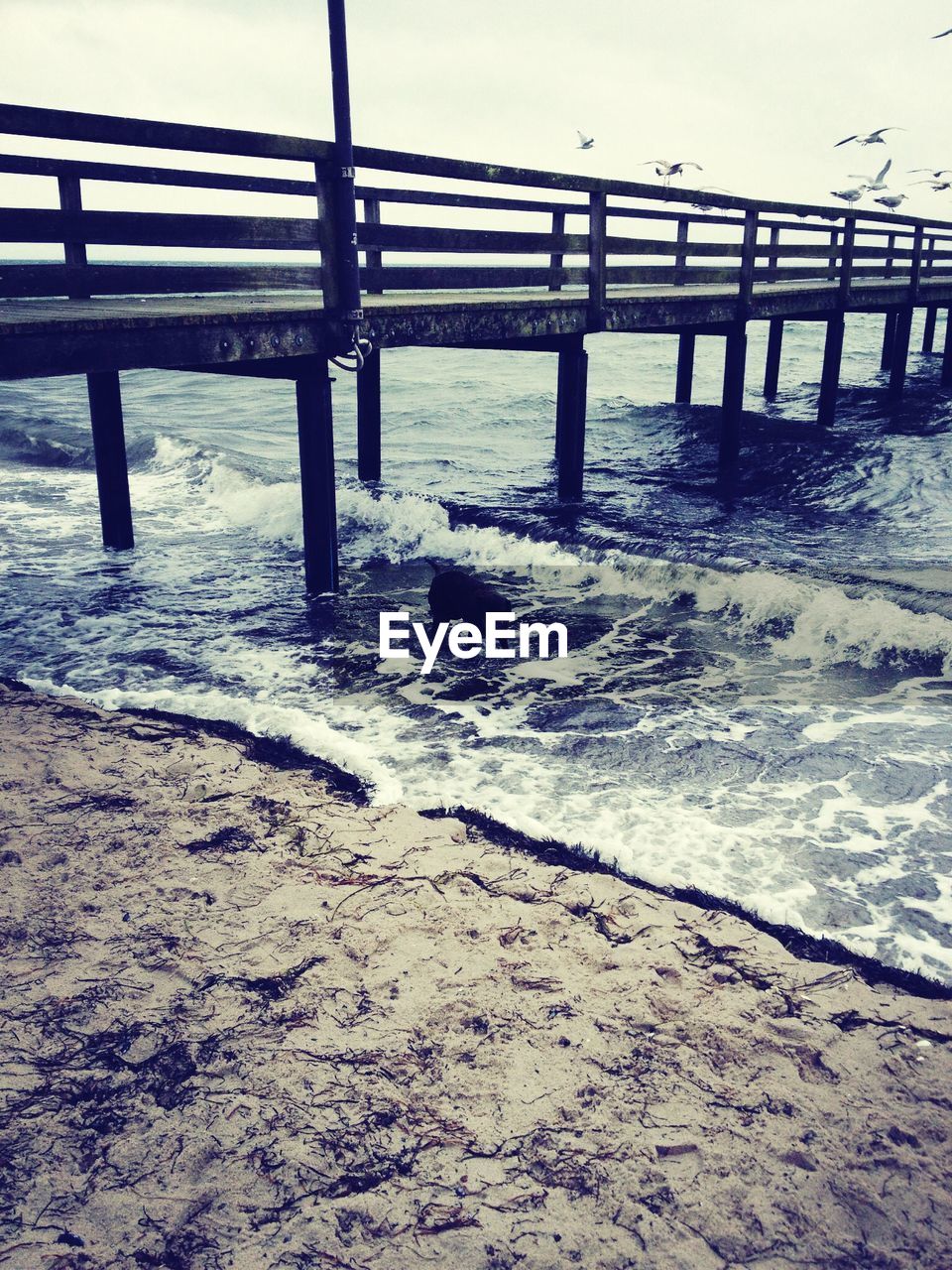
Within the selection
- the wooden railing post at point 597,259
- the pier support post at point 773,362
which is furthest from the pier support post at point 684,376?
the wooden railing post at point 597,259

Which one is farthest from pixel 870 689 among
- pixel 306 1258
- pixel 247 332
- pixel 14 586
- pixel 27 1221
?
pixel 14 586

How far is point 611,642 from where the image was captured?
289 inches

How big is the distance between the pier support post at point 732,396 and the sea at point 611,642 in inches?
14.3

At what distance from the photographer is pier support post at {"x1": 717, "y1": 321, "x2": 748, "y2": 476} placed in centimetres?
1248

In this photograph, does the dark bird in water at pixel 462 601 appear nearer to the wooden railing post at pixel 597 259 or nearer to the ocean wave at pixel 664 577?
the ocean wave at pixel 664 577

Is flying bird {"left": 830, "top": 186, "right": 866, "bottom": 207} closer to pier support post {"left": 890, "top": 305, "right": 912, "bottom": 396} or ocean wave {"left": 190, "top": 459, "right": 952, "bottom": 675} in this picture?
pier support post {"left": 890, "top": 305, "right": 912, "bottom": 396}

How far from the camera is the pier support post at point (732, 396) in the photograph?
12.5m

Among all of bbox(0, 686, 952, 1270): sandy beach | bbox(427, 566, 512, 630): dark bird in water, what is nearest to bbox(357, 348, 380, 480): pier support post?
bbox(427, 566, 512, 630): dark bird in water

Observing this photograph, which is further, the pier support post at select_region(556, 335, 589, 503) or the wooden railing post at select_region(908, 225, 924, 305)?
the wooden railing post at select_region(908, 225, 924, 305)

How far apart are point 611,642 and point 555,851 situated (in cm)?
322

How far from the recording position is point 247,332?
607cm

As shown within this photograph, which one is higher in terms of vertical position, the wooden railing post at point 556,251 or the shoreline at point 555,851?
the wooden railing post at point 556,251

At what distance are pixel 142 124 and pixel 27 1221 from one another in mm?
4952

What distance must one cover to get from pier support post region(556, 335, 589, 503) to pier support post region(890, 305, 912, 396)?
10.2m
